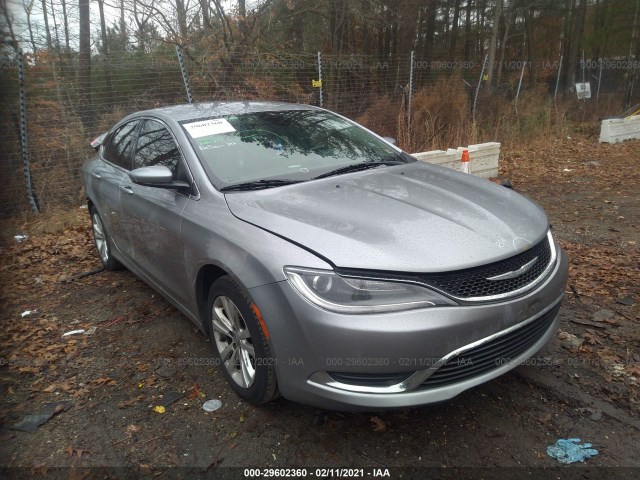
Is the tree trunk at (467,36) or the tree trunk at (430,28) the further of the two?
the tree trunk at (467,36)

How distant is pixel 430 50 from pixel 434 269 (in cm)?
2061

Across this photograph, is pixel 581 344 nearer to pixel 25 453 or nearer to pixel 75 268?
pixel 25 453

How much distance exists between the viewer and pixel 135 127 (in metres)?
4.04

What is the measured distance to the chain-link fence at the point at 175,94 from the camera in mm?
7348

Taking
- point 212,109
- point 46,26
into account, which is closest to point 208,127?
point 212,109

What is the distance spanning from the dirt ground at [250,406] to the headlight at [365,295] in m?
0.78

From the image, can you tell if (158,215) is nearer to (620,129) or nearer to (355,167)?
(355,167)

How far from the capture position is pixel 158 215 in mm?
3207

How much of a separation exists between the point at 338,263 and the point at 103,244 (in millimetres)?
3656

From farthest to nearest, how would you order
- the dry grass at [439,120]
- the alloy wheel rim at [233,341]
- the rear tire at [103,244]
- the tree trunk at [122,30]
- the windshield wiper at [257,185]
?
the dry grass at [439,120], the tree trunk at [122,30], the rear tire at [103,244], the windshield wiper at [257,185], the alloy wheel rim at [233,341]

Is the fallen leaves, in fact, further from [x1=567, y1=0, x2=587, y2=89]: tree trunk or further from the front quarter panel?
[x1=567, y1=0, x2=587, y2=89]: tree trunk

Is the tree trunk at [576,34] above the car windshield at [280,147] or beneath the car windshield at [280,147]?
above

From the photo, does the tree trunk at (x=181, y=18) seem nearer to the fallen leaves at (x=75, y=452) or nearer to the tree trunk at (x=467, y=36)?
the fallen leaves at (x=75, y=452)

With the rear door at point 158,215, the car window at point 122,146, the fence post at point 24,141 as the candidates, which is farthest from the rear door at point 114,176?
the fence post at point 24,141
